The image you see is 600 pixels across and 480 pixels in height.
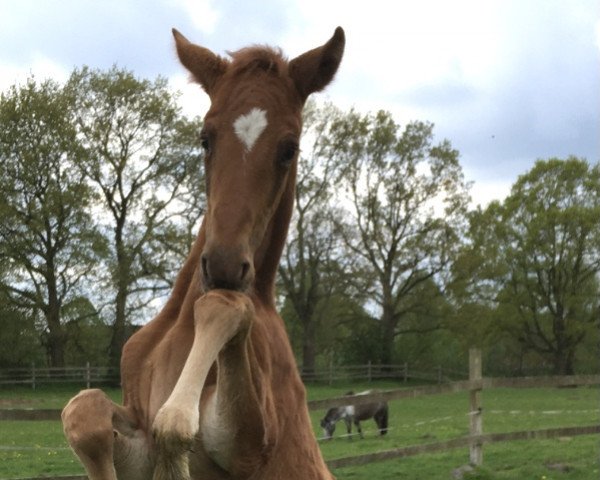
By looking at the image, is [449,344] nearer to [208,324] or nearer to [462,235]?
[462,235]

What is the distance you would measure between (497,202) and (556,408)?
1870cm

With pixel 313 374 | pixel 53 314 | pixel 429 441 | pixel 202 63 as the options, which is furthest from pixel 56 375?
pixel 202 63

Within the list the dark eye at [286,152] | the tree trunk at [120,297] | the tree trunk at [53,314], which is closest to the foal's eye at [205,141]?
the dark eye at [286,152]

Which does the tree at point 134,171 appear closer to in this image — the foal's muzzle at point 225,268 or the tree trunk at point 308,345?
the tree trunk at point 308,345

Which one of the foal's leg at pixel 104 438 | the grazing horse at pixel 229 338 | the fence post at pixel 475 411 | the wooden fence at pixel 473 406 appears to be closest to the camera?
the grazing horse at pixel 229 338

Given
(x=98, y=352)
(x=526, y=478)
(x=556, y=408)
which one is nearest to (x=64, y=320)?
(x=98, y=352)

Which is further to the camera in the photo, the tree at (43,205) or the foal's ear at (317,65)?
the tree at (43,205)

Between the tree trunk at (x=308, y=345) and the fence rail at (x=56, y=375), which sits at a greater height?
the tree trunk at (x=308, y=345)

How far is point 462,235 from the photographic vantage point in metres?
40.5

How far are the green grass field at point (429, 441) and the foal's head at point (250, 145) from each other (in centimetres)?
559

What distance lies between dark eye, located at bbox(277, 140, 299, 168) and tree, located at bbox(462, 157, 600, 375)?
121ft

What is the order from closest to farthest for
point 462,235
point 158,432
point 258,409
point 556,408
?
point 158,432 → point 258,409 → point 556,408 → point 462,235

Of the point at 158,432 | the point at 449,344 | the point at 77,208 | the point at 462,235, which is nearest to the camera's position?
the point at 158,432

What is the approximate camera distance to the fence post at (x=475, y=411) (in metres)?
12.6
